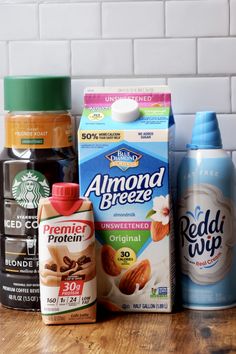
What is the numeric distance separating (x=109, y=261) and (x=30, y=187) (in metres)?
0.18

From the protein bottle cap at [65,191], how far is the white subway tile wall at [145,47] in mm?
259

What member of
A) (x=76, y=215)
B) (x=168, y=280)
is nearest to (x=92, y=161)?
(x=76, y=215)

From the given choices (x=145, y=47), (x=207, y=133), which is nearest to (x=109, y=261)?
(x=207, y=133)

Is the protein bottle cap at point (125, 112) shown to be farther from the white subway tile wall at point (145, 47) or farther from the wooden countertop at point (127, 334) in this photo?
the wooden countertop at point (127, 334)

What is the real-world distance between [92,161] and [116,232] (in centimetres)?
13

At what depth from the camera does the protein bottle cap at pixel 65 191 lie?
51.7 inches

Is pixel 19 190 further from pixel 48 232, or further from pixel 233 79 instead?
pixel 233 79

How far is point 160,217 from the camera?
1365 mm

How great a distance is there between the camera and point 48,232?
1316 mm

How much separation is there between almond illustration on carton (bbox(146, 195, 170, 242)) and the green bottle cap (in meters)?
0.24

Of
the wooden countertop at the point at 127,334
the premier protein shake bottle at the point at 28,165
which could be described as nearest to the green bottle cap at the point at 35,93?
the premier protein shake bottle at the point at 28,165

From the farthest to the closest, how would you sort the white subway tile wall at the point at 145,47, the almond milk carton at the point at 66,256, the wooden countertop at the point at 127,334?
the white subway tile wall at the point at 145,47 → the almond milk carton at the point at 66,256 → the wooden countertop at the point at 127,334

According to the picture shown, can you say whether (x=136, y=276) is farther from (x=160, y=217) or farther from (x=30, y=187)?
(x=30, y=187)

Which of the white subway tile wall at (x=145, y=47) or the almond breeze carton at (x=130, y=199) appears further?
the white subway tile wall at (x=145, y=47)
